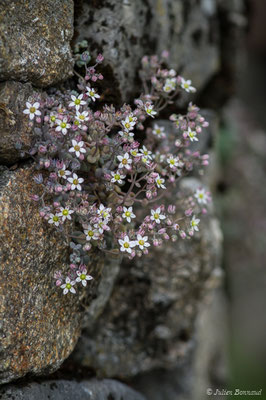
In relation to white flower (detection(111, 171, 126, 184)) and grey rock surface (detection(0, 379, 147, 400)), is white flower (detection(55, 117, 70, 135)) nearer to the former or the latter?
white flower (detection(111, 171, 126, 184))

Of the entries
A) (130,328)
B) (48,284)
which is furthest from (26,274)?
(130,328)

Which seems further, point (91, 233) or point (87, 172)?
point (87, 172)

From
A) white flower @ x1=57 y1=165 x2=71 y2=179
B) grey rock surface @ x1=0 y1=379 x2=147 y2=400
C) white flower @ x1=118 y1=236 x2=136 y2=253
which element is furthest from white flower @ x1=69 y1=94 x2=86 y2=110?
grey rock surface @ x1=0 y1=379 x2=147 y2=400

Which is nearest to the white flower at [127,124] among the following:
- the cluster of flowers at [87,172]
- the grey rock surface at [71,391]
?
the cluster of flowers at [87,172]

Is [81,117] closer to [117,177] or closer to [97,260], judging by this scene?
[117,177]

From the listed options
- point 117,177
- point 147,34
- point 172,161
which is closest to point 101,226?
point 117,177
